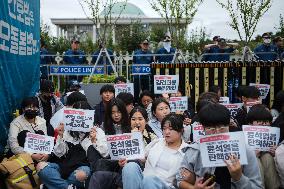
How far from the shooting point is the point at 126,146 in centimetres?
518

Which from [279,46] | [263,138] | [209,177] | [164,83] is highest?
[279,46]

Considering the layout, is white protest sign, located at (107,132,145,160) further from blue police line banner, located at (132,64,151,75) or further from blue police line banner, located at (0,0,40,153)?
blue police line banner, located at (132,64,151,75)

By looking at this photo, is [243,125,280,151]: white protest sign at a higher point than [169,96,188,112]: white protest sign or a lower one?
lower

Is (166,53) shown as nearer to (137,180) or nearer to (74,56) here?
(74,56)

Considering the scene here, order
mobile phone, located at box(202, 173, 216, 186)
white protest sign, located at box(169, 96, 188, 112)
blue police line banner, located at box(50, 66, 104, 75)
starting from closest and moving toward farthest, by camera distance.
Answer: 1. mobile phone, located at box(202, 173, 216, 186)
2. white protest sign, located at box(169, 96, 188, 112)
3. blue police line banner, located at box(50, 66, 104, 75)

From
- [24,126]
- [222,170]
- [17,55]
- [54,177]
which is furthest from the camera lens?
[17,55]

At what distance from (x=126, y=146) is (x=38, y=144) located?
4.59ft

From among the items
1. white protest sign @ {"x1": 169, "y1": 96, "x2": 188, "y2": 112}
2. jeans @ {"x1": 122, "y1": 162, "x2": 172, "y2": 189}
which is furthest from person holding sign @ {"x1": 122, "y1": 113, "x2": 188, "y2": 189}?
white protest sign @ {"x1": 169, "y1": 96, "x2": 188, "y2": 112}

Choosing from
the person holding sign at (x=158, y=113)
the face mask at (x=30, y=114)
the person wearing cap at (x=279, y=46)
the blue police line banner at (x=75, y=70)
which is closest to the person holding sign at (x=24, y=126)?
the face mask at (x=30, y=114)

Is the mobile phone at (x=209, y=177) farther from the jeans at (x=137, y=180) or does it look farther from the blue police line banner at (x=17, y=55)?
the blue police line banner at (x=17, y=55)

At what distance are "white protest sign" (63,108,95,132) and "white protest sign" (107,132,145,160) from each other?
34.7 inches

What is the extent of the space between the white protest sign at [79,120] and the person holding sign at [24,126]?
2.06 feet

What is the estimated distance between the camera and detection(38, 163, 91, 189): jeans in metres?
5.94

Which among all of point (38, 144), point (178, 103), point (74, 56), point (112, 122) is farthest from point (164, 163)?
point (74, 56)
